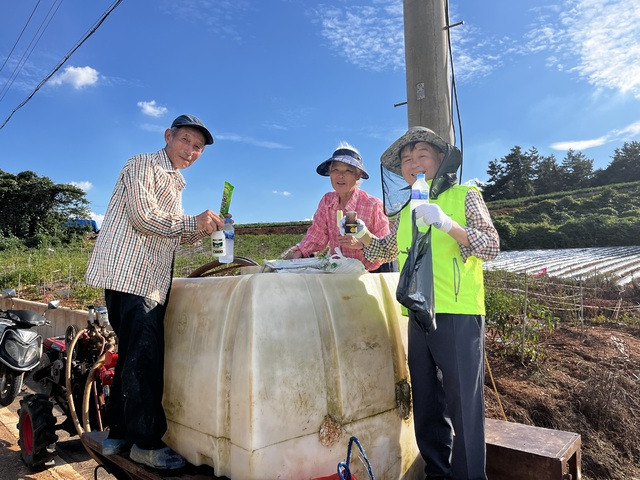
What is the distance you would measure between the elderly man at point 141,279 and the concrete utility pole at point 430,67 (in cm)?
196

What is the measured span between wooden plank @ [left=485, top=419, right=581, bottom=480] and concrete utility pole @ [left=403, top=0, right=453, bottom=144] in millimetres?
2192

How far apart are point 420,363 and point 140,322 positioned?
4.02ft

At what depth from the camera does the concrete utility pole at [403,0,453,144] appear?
351 cm

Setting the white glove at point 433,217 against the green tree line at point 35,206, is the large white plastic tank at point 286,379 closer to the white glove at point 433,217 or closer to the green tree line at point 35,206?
the white glove at point 433,217

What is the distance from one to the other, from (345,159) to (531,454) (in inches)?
85.3

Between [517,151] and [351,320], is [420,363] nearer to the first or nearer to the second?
[351,320]

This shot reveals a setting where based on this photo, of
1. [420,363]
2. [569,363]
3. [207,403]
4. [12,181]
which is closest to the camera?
[207,403]

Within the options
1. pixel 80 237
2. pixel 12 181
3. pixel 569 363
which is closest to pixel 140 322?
pixel 569 363

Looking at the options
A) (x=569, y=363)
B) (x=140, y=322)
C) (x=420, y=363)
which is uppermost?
(x=140, y=322)

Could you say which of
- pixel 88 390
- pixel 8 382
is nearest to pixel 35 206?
pixel 8 382

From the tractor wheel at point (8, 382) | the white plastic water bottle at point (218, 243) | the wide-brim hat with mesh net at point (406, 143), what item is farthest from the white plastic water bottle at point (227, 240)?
the tractor wheel at point (8, 382)

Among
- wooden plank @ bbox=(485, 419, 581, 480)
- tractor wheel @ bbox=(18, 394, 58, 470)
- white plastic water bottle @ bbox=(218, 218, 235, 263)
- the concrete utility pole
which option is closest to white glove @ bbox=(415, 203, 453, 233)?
white plastic water bottle @ bbox=(218, 218, 235, 263)

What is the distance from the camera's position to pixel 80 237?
3856 centimetres

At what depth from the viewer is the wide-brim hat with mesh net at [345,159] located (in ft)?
10.9
